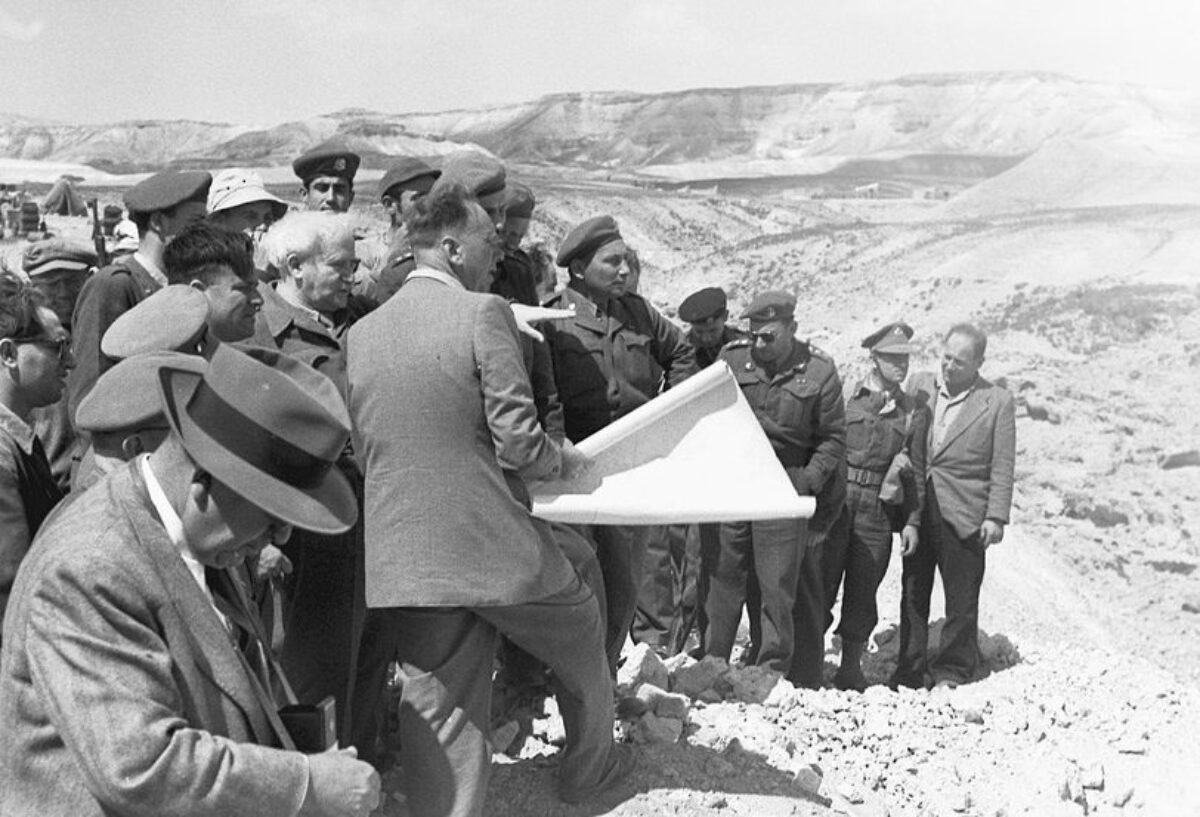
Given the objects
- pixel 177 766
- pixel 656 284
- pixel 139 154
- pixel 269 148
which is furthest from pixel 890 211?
pixel 139 154

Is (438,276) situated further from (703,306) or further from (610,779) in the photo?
(703,306)

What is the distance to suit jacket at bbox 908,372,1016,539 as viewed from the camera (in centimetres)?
643

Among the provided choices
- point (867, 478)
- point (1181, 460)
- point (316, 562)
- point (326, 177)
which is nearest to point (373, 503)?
point (316, 562)

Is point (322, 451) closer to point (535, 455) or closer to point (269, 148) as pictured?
point (535, 455)

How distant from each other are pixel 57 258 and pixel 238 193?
1.49m

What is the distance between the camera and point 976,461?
6469mm

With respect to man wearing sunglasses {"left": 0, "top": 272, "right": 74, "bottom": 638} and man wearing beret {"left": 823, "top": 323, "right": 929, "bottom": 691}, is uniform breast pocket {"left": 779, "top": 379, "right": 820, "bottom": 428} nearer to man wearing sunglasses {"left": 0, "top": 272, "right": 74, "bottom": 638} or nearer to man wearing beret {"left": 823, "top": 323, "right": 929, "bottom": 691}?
man wearing beret {"left": 823, "top": 323, "right": 929, "bottom": 691}

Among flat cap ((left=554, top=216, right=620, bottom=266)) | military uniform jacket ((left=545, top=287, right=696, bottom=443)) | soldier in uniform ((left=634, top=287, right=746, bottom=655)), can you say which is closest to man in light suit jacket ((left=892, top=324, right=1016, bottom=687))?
soldier in uniform ((left=634, top=287, right=746, bottom=655))

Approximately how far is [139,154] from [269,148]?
66.5 ft

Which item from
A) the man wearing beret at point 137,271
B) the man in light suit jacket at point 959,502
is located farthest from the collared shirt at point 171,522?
the man in light suit jacket at point 959,502

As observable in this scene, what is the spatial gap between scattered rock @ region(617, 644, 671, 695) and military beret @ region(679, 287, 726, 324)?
198 cm

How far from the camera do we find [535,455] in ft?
11.0

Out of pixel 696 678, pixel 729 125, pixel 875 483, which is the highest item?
pixel 875 483

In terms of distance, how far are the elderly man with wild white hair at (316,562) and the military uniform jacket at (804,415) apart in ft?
8.53
